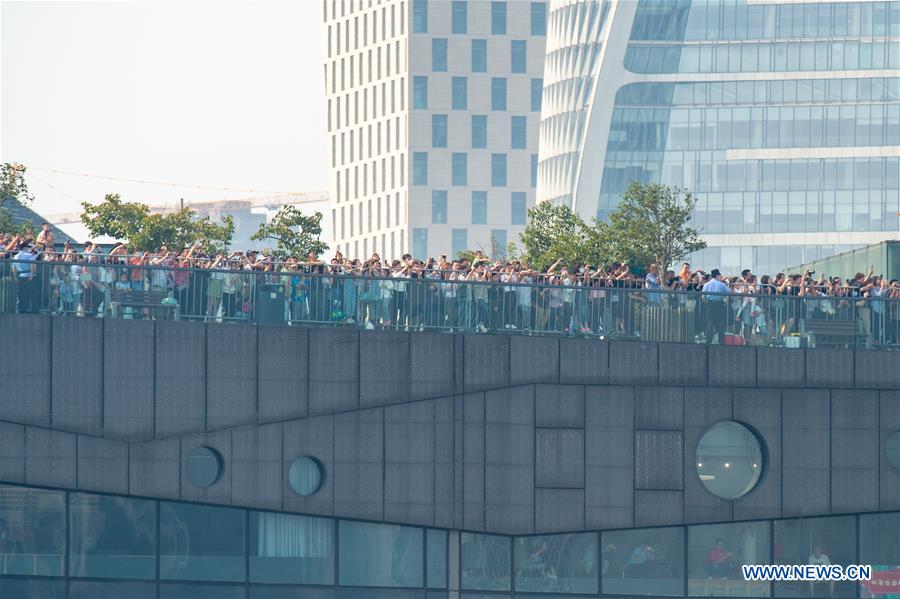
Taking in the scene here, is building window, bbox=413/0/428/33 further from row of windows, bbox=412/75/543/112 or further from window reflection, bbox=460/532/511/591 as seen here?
window reflection, bbox=460/532/511/591

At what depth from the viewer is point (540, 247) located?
76.8 metres

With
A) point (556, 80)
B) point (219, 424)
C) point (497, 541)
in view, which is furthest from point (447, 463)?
point (556, 80)

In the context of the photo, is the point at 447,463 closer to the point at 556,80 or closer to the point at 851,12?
the point at 851,12

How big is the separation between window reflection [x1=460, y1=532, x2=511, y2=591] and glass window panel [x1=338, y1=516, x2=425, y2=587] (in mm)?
883

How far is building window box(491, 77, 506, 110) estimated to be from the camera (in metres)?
182

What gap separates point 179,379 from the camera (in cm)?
3972

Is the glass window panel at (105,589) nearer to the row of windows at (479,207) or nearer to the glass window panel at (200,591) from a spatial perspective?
the glass window panel at (200,591)

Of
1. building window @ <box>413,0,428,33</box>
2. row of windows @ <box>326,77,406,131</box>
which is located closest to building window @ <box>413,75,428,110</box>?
row of windows @ <box>326,77,406,131</box>

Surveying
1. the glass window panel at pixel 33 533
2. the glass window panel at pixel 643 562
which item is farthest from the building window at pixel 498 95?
the glass window panel at pixel 33 533

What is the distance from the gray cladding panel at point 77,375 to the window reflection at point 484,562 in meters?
7.81

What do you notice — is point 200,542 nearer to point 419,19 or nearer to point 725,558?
point 725,558

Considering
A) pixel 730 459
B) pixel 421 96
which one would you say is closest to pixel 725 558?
pixel 730 459

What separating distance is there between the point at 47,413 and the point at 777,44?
317 feet

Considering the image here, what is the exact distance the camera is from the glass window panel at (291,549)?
41.2 metres
